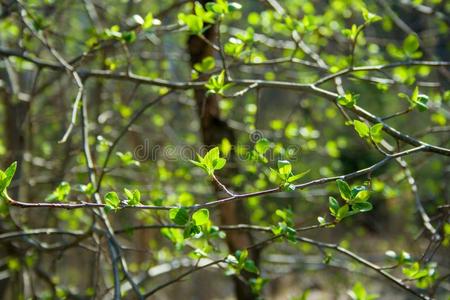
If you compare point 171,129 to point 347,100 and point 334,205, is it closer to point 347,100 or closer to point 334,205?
point 347,100

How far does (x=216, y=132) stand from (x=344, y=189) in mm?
1608

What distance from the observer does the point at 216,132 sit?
276cm

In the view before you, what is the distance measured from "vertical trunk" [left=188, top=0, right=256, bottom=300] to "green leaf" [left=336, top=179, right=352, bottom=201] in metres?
1.52

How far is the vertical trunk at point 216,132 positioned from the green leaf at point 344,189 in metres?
1.52

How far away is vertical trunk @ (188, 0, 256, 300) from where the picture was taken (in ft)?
8.86

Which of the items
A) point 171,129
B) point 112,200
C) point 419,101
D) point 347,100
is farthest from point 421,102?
point 171,129

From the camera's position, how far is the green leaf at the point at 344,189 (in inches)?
46.7

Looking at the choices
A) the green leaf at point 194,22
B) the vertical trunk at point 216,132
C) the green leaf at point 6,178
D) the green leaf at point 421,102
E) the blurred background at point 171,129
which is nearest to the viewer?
the green leaf at point 6,178

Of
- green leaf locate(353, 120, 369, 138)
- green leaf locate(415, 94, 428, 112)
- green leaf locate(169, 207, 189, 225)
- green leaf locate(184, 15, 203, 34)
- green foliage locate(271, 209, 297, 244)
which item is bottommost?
green foliage locate(271, 209, 297, 244)

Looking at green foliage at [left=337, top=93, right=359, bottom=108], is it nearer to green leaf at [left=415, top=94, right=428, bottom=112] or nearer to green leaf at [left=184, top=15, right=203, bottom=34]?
green leaf at [left=415, top=94, right=428, bottom=112]

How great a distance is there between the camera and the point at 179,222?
1.21 meters

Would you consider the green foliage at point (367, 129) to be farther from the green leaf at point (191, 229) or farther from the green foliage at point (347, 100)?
the green leaf at point (191, 229)

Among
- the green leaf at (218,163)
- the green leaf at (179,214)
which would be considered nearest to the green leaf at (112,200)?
the green leaf at (179,214)

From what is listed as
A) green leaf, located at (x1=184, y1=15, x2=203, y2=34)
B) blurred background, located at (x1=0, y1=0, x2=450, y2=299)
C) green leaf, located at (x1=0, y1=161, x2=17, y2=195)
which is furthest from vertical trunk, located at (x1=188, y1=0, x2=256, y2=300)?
green leaf, located at (x1=0, y1=161, x2=17, y2=195)
